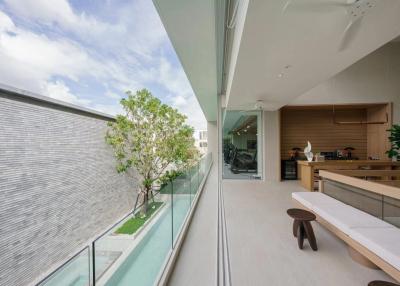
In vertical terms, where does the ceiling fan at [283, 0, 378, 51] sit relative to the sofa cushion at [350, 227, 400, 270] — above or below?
above

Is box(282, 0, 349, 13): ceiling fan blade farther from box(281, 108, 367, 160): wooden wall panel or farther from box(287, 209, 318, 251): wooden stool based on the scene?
box(281, 108, 367, 160): wooden wall panel

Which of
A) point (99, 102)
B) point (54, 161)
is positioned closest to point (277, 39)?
point (54, 161)

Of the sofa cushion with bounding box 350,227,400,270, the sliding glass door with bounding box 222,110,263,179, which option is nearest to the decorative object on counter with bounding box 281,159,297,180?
the sliding glass door with bounding box 222,110,263,179

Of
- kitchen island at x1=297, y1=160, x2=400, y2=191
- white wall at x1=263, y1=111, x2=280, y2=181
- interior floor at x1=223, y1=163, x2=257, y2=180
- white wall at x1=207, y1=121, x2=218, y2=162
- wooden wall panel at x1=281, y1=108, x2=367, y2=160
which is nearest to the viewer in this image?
kitchen island at x1=297, y1=160, x2=400, y2=191

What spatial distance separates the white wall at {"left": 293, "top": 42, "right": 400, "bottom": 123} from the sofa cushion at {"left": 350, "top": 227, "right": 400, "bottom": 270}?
16.7ft

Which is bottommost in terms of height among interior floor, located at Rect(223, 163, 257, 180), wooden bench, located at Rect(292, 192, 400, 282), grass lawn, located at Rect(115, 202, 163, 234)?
interior floor, located at Rect(223, 163, 257, 180)

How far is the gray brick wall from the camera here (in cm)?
312

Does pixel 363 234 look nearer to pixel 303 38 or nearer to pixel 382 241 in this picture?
pixel 382 241

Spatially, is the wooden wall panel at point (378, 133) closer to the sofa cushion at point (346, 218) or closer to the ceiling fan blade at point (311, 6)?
the sofa cushion at point (346, 218)

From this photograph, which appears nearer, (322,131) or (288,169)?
(288,169)

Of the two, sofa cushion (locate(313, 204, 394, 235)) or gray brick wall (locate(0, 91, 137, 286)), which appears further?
gray brick wall (locate(0, 91, 137, 286))

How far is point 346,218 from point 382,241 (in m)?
0.53

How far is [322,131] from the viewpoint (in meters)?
7.17

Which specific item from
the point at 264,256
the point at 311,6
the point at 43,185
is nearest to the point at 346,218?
the point at 264,256
